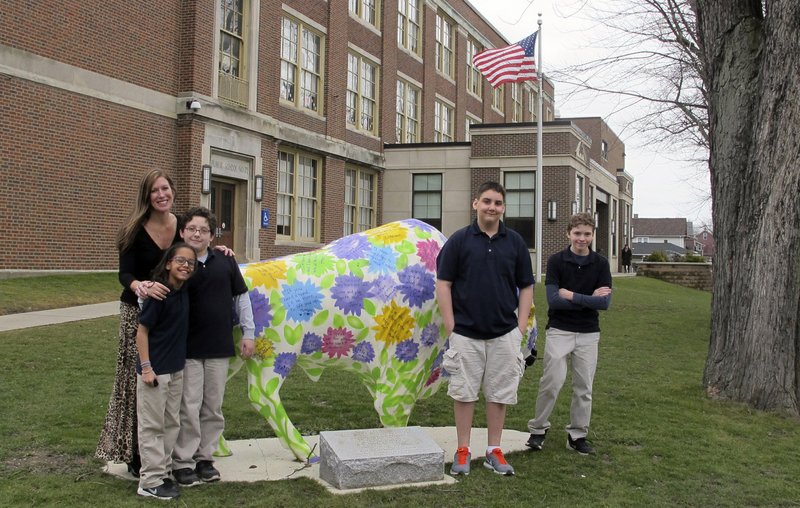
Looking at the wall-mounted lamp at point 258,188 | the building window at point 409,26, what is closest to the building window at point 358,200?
the wall-mounted lamp at point 258,188

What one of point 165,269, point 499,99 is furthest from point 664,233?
point 165,269

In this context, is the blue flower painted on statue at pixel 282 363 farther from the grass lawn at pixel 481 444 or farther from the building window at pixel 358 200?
the building window at pixel 358 200

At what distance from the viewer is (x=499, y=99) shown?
38.7 meters

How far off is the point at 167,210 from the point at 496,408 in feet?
8.21

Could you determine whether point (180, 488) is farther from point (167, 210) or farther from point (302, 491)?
point (167, 210)

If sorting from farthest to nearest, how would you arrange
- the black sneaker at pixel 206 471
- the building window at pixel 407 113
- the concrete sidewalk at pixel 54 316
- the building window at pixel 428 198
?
the building window at pixel 407 113 < the building window at pixel 428 198 < the concrete sidewalk at pixel 54 316 < the black sneaker at pixel 206 471

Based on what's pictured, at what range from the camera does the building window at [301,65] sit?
2036cm

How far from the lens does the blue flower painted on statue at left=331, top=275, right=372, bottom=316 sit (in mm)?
4777

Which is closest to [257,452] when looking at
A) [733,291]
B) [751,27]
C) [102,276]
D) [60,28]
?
[733,291]

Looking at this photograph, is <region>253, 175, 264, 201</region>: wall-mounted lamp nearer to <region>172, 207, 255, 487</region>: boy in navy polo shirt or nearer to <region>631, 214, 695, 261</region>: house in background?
<region>172, 207, 255, 487</region>: boy in navy polo shirt

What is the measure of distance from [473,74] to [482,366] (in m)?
31.7

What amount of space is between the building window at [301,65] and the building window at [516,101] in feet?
68.2

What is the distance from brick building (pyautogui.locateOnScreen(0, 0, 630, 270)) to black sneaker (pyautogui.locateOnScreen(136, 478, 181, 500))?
33.3ft

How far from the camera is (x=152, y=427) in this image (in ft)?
13.4
